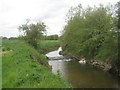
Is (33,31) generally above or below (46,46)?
above

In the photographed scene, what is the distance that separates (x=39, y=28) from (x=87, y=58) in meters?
15.7

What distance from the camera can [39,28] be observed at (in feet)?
148

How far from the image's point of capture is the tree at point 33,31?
4455cm

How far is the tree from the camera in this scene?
146 feet

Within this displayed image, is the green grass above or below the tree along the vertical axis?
below

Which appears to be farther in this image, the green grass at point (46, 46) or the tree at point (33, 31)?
the green grass at point (46, 46)

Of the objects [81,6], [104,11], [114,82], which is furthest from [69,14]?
[114,82]

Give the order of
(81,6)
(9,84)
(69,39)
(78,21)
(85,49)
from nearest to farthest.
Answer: (9,84) → (85,49) → (78,21) → (69,39) → (81,6)

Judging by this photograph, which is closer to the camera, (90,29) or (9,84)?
(9,84)

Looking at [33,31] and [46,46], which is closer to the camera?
[33,31]

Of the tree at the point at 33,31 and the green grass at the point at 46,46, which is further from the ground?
the tree at the point at 33,31

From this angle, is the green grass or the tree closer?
the tree

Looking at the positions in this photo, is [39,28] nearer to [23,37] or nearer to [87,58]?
[23,37]

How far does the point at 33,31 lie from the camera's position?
44.4 meters
